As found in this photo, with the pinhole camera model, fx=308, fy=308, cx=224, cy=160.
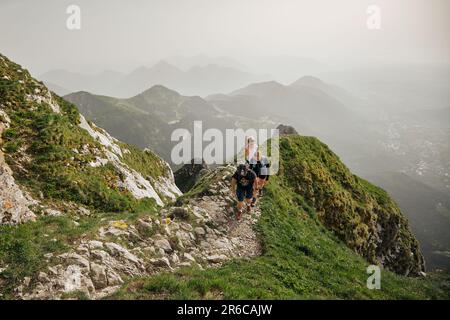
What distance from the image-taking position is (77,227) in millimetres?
16969

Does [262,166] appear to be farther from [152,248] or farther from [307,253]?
[152,248]

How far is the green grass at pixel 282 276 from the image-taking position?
12.0 m

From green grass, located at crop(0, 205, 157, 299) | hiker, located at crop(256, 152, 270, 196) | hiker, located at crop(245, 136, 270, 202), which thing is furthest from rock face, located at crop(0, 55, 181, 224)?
hiker, located at crop(256, 152, 270, 196)

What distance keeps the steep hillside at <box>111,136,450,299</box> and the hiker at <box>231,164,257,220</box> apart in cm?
193

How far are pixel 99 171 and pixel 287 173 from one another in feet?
62.9

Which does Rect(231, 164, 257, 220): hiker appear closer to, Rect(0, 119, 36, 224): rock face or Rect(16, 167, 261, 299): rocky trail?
Rect(16, 167, 261, 299): rocky trail

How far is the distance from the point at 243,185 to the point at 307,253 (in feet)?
20.1

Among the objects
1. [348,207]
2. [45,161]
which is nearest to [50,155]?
[45,161]

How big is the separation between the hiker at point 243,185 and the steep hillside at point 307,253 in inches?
76.1

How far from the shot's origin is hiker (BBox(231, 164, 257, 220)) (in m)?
20.0
